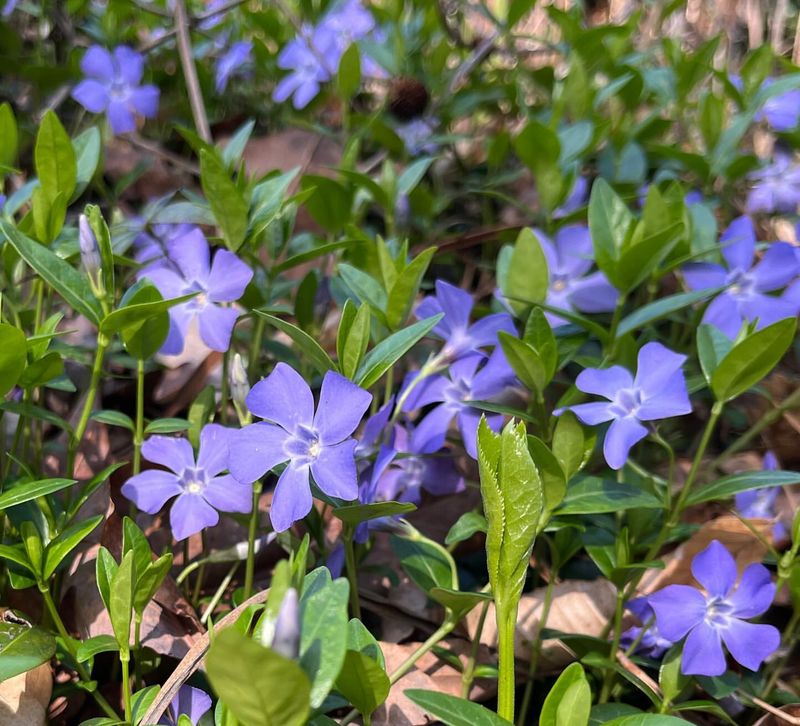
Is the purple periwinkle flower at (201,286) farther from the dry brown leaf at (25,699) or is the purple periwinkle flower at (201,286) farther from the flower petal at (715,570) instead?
the flower petal at (715,570)

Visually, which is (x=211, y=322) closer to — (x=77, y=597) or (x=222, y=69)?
(x=77, y=597)

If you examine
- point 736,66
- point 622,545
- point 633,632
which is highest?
point 736,66

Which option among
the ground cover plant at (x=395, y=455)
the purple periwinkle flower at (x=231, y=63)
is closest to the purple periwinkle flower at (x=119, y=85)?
the ground cover plant at (x=395, y=455)

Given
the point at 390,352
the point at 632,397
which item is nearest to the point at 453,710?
the point at 390,352

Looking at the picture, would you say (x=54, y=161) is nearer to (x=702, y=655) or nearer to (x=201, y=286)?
(x=201, y=286)

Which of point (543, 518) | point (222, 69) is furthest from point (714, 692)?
point (222, 69)

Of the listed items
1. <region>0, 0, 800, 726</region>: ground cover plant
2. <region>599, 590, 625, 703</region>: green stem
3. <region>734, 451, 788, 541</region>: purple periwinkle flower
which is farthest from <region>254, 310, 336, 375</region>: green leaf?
<region>734, 451, 788, 541</region>: purple periwinkle flower

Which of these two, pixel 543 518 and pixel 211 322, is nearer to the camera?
pixel 543 518
